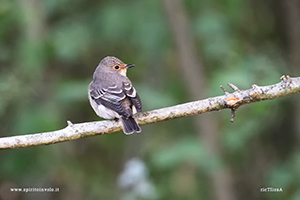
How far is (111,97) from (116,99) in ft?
0.32

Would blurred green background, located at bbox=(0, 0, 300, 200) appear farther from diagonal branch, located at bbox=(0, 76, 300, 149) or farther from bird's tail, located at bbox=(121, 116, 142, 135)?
diagonal branch, located at bbox=(0, 76, 300, 149)

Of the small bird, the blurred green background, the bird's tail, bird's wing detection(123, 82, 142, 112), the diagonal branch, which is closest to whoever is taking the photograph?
the diagonal branch

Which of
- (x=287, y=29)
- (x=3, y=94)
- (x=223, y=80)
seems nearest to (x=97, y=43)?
(x=3, y=94)

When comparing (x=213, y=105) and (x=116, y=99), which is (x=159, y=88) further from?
(x=213, y=105)

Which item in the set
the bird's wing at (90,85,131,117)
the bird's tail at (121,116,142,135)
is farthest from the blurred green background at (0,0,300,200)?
the bird's tail at (121,116,142,135)

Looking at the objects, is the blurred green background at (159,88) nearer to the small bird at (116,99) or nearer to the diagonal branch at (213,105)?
the small bird at (116,99)

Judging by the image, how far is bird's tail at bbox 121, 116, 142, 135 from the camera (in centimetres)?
496

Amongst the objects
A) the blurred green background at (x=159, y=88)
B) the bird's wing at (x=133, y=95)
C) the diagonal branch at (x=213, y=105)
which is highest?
the blurred green background at (x=159, y=88)

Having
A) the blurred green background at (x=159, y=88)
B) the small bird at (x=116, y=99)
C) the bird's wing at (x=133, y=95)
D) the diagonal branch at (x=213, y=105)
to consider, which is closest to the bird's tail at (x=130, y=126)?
the small bird at (x=116, y=99)

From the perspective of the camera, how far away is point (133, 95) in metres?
5.47

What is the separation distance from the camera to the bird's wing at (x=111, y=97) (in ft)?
17.4

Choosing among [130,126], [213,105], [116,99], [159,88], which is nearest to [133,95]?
[116,99]

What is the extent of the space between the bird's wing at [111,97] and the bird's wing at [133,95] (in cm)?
6

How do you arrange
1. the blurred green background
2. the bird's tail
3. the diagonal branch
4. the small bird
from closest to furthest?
Answer: 1. the diagonal branch
2. the bird's tail
3. the small bird
4. the blurred green background
